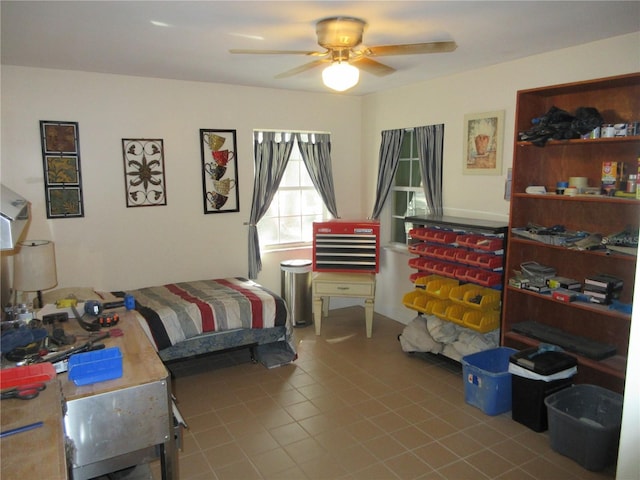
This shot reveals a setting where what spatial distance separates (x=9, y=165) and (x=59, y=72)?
880 mm

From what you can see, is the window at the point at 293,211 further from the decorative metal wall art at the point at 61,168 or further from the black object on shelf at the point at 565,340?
the black object on shelf at the point at 565,340

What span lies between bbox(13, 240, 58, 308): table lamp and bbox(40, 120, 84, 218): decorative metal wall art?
716 mm

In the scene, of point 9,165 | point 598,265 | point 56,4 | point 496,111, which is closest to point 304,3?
point 56,4

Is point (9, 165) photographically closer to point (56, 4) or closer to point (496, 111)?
point (56, 4)

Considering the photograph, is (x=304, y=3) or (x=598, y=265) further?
(x=598, y=265)

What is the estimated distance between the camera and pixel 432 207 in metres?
4.53

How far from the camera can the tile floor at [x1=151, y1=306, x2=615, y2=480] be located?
266 cm

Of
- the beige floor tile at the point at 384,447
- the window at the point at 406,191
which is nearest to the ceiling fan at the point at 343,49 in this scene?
the beige floor tile at the point at 384,447

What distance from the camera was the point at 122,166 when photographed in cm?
425

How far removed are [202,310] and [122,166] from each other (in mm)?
1591

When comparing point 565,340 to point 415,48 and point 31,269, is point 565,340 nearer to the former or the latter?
point 415,48

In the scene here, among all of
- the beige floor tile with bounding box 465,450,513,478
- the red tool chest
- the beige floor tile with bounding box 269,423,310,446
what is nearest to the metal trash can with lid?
the red tool chest

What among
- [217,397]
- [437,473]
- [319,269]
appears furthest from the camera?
[319,269]

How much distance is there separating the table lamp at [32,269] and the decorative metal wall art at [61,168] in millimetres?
716
